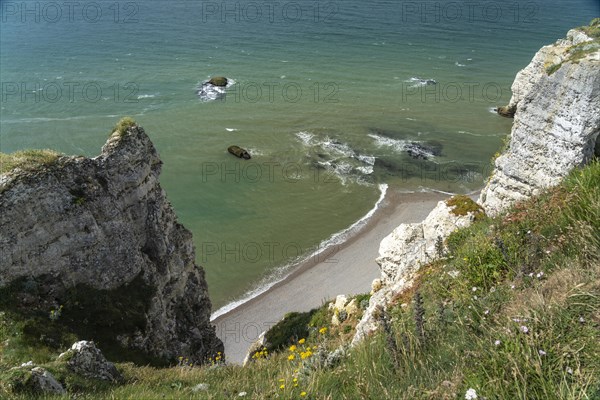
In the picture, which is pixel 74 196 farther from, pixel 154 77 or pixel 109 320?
pixel 154 77

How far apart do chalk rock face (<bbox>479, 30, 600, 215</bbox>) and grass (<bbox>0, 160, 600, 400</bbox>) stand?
10.0 meters

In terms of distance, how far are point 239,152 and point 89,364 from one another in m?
40.3

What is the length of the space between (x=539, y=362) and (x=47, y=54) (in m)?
90.7

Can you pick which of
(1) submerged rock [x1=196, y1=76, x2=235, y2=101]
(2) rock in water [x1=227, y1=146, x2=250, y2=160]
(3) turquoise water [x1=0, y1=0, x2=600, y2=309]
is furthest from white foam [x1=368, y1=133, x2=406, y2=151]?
(1) submerged rock [x1=196, y1=76, x2=235, y2=101]

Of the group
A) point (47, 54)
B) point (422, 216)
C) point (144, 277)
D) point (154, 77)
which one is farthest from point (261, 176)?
point (47, 54)

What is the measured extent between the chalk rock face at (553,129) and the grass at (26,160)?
17882 mm

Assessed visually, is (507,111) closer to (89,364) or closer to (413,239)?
(413,239)

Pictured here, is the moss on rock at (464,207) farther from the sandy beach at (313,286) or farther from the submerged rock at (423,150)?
the submerged rock at (423,150)

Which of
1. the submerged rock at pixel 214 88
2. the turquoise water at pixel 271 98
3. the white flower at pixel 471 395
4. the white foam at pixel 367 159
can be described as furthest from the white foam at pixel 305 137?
the white flower at pixel 471 395

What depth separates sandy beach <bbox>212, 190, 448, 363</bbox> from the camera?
3195cm

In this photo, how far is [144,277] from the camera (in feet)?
62.4

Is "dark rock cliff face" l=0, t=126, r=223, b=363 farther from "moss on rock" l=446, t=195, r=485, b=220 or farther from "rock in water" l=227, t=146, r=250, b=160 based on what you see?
"rock in water" l=227, t=146, r=250, b=160

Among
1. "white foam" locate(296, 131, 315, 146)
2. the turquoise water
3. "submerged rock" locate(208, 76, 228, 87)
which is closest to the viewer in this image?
the turquoise water

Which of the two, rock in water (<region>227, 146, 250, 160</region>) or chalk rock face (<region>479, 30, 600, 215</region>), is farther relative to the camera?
rock in water (<region>227, 146, 250, 160</region>)
